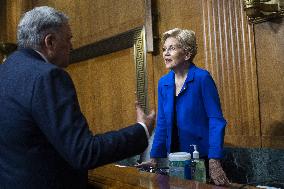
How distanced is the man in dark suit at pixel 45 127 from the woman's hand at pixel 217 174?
0.80m

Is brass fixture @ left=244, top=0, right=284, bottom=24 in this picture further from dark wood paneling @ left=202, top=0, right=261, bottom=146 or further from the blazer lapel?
the blazer lapel

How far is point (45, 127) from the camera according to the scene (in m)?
1.14

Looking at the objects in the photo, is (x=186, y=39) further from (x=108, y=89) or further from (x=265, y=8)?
(x=108, y=89)

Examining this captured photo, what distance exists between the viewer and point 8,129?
47.6 inches

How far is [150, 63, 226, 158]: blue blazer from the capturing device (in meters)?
2.05

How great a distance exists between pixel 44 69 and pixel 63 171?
0.33 meters

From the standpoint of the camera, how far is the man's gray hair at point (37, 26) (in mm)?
1315

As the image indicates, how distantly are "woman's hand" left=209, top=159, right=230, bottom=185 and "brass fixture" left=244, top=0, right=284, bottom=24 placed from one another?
2.94ft

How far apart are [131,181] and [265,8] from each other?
55.1 inches

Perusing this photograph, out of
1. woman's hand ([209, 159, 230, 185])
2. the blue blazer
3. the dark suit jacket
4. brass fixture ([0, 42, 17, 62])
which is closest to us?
the dark suit jacket

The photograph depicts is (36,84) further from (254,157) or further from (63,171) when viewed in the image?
Answer: (254,157)

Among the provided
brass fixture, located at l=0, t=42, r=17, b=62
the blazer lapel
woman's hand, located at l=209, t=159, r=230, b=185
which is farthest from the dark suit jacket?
brass fixture, located at l=0, t=42, r=17, b=62

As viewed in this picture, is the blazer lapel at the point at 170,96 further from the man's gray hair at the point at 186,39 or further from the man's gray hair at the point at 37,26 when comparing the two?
the man's gray hair at the point at 37,26

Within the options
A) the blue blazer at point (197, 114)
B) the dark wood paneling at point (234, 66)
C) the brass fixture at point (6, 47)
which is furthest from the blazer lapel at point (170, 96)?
the brass fixture at point (6, 47)
